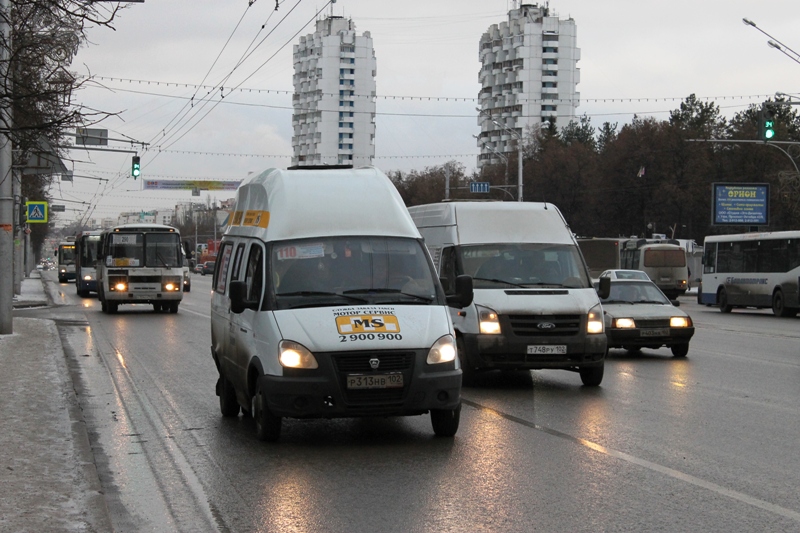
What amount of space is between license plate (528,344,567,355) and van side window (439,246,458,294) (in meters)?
1.69

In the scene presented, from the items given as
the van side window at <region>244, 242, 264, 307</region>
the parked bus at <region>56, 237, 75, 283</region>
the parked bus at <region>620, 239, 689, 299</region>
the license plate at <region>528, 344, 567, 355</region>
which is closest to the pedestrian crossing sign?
the license plate at <region>528, 344, 567, 355</region>

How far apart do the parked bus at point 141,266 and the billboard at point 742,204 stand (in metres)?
38.5

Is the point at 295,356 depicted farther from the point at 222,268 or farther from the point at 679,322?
the point at 679,322

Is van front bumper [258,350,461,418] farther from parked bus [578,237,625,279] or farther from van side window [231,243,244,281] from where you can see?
parked bus [578,237,625,279]

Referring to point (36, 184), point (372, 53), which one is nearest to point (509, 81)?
point (372, 53)

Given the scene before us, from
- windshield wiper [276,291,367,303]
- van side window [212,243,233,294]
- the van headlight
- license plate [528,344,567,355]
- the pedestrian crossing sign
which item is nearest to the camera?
windshield wiper [276,291,367,303]

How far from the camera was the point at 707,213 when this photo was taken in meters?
78.4

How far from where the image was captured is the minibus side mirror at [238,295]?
388 inches

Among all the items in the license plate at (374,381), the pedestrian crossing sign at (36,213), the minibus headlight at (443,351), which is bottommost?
the license plate at (374,381)

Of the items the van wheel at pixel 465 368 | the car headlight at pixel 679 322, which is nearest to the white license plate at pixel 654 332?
the car headlight at pixel 679 322

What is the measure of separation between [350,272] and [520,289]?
14.8 feet

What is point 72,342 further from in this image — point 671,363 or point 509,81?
point 509,81

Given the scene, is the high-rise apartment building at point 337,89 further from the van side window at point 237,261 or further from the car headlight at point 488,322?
the van side window at point 237,261

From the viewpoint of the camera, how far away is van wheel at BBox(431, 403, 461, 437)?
31.9 ft
